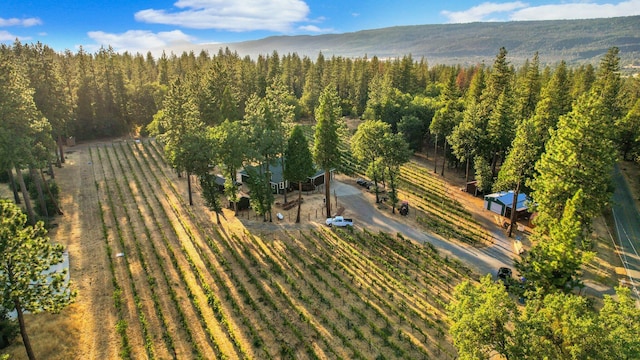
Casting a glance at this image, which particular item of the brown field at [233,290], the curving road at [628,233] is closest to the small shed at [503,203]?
the curving road at [628,233]

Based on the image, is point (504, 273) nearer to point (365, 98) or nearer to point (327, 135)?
point (327, 135)

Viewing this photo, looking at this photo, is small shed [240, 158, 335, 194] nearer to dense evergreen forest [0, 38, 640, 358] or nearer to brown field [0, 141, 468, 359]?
dense evergreen forest [0, 38, 640, 358]

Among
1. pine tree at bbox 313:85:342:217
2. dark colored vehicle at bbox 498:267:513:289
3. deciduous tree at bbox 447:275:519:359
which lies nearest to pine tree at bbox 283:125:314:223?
pine tree at bbox 313:85:342:217

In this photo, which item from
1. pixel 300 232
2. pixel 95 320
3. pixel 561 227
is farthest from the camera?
pixel 300 232

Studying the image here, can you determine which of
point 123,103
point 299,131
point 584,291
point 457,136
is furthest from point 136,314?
point 123,103

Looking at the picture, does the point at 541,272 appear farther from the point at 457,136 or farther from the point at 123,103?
the point at 123,103

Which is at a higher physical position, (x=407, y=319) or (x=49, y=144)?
(x=49, y=144)

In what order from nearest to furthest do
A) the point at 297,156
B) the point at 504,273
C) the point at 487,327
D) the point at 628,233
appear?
the point at 487,327
the point at 504,273
the point at 628,233
the point at 297,156

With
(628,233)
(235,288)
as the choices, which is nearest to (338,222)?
(235,288)
